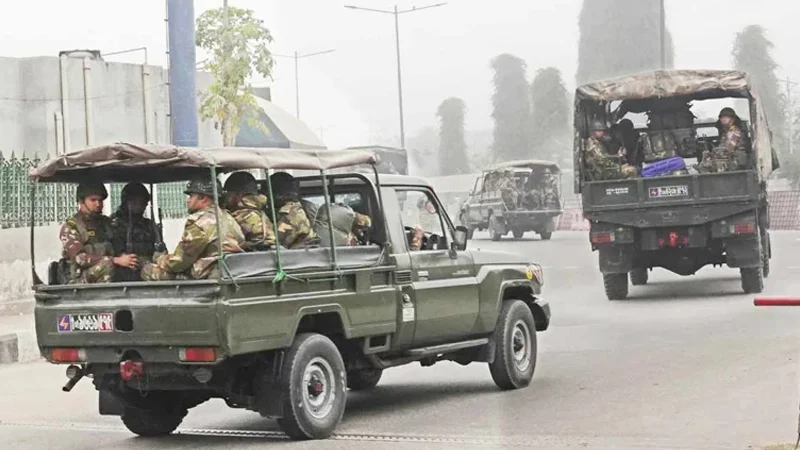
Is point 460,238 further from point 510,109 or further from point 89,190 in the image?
point 510,109

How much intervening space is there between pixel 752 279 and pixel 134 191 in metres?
11.5

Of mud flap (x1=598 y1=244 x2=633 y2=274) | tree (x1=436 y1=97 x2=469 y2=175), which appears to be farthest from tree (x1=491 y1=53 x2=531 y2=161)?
mud flap (x1=598 y1=244 x2=633 y2=274)

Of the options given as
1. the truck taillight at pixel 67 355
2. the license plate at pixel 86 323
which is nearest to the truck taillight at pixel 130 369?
the license plate at pixel 86 323

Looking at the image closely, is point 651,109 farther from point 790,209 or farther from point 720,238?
point 790,209

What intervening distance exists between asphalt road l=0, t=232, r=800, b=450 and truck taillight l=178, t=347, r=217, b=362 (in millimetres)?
825

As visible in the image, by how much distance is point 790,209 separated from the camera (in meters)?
46.8

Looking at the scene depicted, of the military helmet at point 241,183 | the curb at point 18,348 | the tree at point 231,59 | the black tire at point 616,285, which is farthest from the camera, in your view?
the tree at point 231,59

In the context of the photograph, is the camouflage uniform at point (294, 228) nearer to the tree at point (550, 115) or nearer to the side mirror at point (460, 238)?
the side mirror at point (460, 238)

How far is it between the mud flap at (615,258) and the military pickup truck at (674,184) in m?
0.01

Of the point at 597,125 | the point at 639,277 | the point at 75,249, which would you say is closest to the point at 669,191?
the point at 597,125

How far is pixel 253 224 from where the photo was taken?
9.26 meters

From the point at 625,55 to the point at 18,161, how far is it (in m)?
83.3

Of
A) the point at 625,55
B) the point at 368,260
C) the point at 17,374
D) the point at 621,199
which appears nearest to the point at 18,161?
the point at 17,374

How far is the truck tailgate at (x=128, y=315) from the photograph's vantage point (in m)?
8.48
